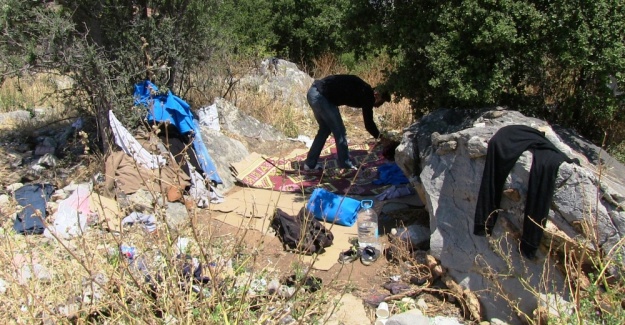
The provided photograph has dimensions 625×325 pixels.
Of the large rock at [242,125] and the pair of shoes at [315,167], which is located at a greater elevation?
the large rock at [242,125]

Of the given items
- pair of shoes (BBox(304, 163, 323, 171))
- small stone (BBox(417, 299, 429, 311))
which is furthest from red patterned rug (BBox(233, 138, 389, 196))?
small stone (BBox(417, 299, 429, 311))

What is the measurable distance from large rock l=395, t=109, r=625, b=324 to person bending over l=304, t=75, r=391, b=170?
153 cm

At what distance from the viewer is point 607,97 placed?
5777 millimetres

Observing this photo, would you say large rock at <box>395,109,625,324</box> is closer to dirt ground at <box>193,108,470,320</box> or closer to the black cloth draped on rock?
the black cloth draped on rock

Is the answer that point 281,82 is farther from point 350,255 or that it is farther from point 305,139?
point 350,255

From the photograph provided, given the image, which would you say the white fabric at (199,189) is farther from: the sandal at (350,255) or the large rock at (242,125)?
the large rock at (242,125)

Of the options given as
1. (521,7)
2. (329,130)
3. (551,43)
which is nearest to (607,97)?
(551,43)

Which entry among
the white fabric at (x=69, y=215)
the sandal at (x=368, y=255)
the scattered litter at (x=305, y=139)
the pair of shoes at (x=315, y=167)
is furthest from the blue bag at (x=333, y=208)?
the scattered litter at (x=305, y=139)

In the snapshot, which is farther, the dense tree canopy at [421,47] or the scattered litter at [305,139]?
the scattered litter at [305,139]

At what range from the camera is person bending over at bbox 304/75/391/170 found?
292 inches

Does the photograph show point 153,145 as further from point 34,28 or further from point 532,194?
point 34,28

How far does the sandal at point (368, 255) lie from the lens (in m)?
5.58

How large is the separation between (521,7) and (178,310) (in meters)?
4.46

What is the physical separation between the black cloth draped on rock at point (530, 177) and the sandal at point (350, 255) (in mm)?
1261
